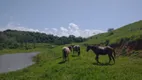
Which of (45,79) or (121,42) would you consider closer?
(45,79)

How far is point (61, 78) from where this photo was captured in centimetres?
2258

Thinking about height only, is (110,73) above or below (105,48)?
below

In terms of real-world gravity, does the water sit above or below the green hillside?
below

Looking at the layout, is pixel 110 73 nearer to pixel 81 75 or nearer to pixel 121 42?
pixel 81 75

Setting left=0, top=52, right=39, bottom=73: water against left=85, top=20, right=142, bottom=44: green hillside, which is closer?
left=0, top=52, right=39, bottom=73: water

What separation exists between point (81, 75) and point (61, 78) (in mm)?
2118

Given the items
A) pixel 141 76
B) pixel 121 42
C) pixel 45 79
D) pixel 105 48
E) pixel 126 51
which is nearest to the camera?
pixel 141 76

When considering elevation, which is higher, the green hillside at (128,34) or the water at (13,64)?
the green hillside at (128,34)

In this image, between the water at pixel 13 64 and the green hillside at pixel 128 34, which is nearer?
the water at pixel 13 64

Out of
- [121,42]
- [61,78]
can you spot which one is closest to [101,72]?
[61,78]

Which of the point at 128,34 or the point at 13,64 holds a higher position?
the point at 128,34

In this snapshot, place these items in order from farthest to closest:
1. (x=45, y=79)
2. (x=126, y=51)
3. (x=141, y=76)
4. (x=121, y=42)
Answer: (x=121, y=42)
(x=126, y=51)
(x=45, y=79)
(x=141, y=76)

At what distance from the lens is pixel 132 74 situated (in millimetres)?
21141

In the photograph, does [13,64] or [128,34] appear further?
[13,64]
